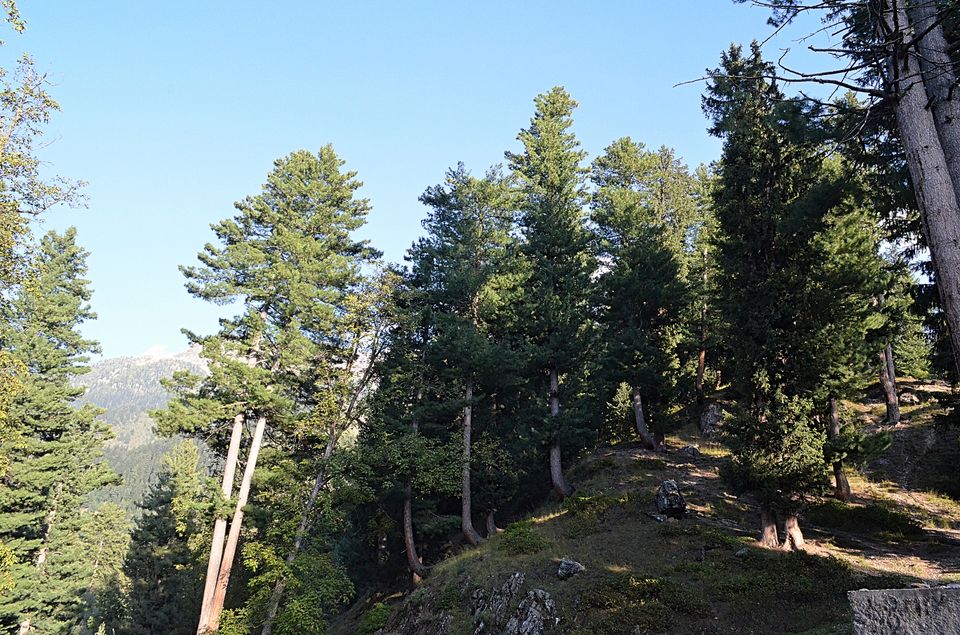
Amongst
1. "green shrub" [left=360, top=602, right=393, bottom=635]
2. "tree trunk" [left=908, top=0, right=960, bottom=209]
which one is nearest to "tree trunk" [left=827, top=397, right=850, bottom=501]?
"tree trunk" [left=908, top=0, right=960, bottom=209]

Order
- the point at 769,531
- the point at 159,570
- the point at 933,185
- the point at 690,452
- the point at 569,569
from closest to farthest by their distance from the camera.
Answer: the point at 933,185 → the point at 769,531 → the point at 569,569 → the point at 690,452 → the point at 159,570

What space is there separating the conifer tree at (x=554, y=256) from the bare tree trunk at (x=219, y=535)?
1420 centimetres

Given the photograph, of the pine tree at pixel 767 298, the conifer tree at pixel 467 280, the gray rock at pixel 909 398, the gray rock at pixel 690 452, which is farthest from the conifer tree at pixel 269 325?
the gray rock at pixel 909 398

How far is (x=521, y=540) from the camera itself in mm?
18594

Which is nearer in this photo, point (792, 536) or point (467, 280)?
point (792, 536)

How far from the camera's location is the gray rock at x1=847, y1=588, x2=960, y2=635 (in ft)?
8.96

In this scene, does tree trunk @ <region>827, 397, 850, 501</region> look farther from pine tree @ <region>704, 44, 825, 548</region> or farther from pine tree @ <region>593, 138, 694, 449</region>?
pine tree @ <region>593, 138, 694, 449</region>

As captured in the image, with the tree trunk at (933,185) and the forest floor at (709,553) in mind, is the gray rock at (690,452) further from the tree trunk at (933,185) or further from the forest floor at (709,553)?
the tree trunk at (933,185)

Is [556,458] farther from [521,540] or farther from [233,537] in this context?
[233,537]

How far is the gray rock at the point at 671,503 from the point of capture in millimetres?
18312

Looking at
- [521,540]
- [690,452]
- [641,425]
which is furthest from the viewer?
[641,425]

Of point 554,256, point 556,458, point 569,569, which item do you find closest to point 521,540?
point 569,569

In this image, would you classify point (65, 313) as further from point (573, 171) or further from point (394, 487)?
point (573, 171)

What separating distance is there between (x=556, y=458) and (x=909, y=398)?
21.7m
